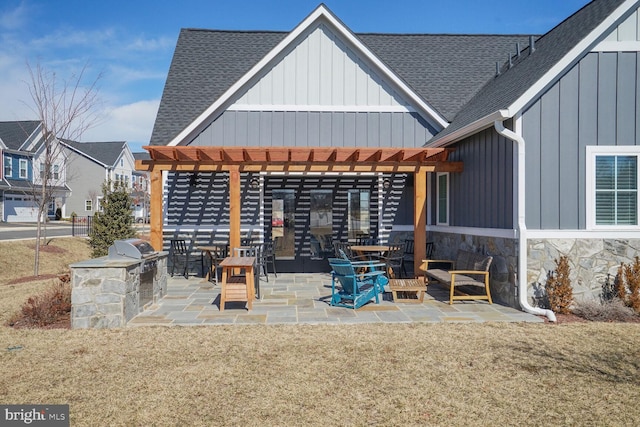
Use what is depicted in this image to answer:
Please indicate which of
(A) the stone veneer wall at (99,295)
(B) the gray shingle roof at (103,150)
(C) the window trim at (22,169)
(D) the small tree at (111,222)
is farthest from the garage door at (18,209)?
(A) the stone veneer wall at (99,295)

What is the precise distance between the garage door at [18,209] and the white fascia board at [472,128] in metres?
31.1

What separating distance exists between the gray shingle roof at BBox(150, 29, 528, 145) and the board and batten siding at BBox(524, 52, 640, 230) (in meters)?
4.35

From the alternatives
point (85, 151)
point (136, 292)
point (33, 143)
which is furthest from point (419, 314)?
point (85, 151)

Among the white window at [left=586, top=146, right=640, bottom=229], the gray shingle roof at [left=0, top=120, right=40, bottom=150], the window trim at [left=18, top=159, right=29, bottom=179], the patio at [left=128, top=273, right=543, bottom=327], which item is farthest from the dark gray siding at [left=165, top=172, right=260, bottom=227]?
the window trim at [left=18, top=159, right=29, bottom=179]

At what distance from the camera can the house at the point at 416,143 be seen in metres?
7.35

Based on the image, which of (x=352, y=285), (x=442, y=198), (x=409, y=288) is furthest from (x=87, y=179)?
(x=409, y=288)

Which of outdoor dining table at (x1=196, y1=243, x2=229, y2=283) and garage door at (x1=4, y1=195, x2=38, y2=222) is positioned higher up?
garage door at (x1=4, y1=195, x2=38, y2=222)

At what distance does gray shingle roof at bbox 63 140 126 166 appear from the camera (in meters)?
39.8

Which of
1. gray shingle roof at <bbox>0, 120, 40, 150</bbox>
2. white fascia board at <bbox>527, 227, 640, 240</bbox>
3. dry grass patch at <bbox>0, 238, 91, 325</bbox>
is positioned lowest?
dry grass patch at <bbox>0, 238, 91, 325</bbox>

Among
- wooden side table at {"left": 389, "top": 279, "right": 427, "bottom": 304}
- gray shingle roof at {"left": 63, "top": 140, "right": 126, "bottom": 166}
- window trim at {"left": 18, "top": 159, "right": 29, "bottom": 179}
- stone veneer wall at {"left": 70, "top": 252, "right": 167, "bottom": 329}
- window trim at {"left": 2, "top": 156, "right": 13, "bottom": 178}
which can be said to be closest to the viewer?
stone veneer wall at {"left": 70, "top": 252, "right": 167, "bottom": 329}

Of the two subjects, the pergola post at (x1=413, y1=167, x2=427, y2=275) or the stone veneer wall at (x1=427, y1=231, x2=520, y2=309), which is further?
the pergola post at (x1=413, y1=167, x2=427, y2=275)

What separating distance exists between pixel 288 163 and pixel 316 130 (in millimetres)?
2384

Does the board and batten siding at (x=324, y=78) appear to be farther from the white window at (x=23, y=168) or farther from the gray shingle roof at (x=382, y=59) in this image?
the white window at (x=23, y=168)

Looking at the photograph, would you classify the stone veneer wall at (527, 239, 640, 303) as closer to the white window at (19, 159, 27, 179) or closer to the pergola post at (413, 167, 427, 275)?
the pergola post at (413, 167, 427, 275)
